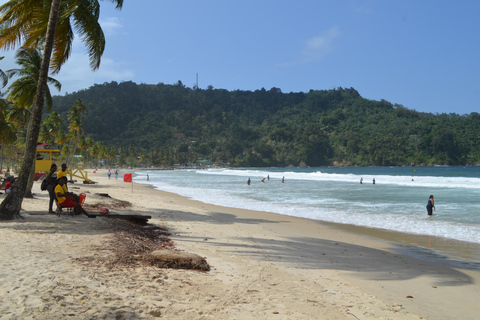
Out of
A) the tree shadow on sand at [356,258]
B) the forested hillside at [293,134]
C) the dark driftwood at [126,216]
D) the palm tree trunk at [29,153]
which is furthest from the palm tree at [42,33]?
→ the forested hillside at [293,134]

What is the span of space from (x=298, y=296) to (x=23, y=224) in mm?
6116

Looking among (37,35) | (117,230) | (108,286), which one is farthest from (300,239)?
(37,35)

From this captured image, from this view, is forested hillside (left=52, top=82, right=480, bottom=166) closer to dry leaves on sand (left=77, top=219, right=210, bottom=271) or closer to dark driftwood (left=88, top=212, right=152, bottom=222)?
dark driftwood (left=88, top=212, right=152, bottom=222)

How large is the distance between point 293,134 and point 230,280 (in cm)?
17360

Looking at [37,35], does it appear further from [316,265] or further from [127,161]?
[127,161]

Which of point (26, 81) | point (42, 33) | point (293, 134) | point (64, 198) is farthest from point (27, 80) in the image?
point (293, 134)

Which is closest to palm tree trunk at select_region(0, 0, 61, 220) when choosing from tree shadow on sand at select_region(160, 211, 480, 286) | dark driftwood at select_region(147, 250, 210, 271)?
tree shadow on sand at select_region(160, 211, 480, 286)

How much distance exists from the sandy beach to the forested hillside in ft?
437

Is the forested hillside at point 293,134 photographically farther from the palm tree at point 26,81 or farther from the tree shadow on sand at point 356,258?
the tree shadow on sand at point 356,258

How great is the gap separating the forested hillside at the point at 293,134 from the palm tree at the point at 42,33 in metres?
128

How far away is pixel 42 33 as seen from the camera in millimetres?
10258

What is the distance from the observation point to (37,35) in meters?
10.2

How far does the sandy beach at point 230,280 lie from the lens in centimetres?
382

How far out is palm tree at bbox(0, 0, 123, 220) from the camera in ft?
27.5
